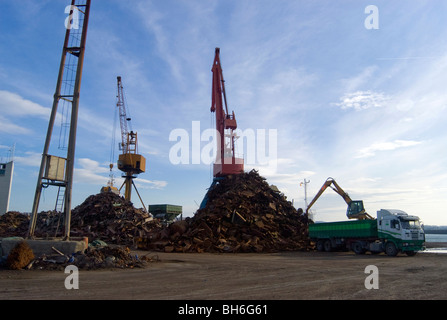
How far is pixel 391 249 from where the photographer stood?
21.7 m

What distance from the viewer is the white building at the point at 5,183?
6253 centimetres

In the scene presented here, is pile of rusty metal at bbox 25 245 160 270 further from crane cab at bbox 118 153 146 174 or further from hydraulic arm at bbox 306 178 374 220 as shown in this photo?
crane cab at bbox 118 153 146 174

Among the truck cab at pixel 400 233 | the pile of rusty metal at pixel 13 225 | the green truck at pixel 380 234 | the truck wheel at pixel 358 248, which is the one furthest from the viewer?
the pile of rusty metal at pixel 13 225

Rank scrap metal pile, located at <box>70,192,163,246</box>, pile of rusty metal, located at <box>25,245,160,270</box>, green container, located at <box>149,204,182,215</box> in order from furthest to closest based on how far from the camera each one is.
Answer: green container, located at <box>149,204,182,215</box>
scrap metal pile, located at <box>70,192,163,246</box>
pile of rusty metal, located at <box>25,245,160,270</box>

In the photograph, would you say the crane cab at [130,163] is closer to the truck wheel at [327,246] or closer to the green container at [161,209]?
the green container at [161,209]

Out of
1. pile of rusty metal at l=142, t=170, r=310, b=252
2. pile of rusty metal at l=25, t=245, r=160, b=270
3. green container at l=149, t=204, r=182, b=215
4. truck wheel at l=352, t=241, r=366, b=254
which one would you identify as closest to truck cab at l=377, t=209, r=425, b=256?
truck wheel at l=352, t=241, r=366, b=254

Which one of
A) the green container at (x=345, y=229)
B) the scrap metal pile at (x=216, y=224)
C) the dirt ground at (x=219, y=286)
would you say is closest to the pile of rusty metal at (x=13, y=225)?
the scrap metal pile at (x=216, y=224)

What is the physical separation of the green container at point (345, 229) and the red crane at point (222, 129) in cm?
1190

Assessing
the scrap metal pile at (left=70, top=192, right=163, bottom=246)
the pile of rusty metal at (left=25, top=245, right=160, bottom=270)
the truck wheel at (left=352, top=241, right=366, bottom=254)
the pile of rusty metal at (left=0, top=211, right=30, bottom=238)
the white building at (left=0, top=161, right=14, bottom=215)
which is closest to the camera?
the pile of rusty metal at (left=25, top=245, right=160, bottom=270)

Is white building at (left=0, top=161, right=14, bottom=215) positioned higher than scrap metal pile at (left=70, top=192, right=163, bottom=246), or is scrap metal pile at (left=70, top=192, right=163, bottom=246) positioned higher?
white building at (left=0, top=161, right=14, bottom=215)

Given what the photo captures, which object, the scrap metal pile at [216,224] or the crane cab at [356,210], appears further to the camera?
the crane cab at [356,210]

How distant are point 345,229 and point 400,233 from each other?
448cm

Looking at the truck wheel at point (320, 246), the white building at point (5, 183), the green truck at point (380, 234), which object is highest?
the white building at point (5, 183)

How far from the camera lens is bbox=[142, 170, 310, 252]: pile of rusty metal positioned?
25.1m
